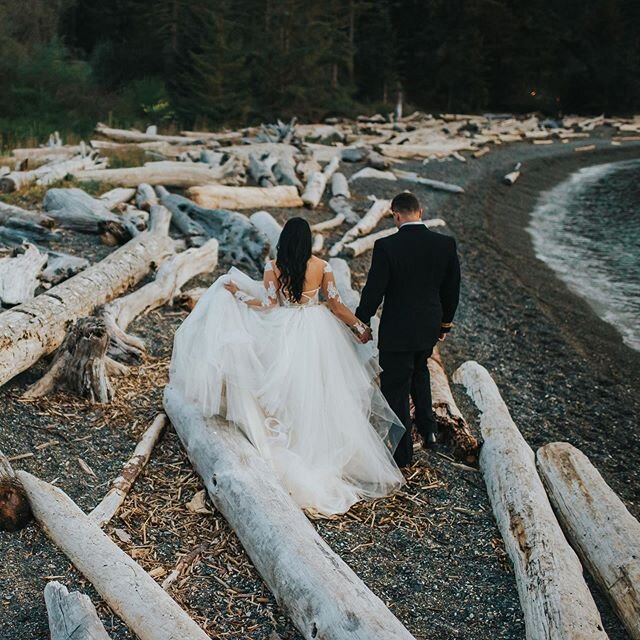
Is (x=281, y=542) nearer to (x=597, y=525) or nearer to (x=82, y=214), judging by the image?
(x=597, y=525)

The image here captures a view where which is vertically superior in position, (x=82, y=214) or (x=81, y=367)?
(x=82, y=214)

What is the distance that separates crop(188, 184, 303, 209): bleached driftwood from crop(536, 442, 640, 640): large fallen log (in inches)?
366

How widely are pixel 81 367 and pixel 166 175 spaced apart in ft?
31.1

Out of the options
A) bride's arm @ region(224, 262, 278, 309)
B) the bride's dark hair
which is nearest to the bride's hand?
bride's arm @ region(224, 262, 278, 309)

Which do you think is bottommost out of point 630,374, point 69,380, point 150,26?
point 630,374

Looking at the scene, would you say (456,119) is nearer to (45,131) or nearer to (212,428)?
(45,131)

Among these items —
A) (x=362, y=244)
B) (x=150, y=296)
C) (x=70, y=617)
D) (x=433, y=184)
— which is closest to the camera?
(x=70, y=617)

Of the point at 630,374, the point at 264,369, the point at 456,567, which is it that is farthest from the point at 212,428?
the point at 630,374

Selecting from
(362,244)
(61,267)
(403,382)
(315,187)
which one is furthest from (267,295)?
(315,187)

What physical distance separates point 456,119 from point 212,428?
33943 millimetres

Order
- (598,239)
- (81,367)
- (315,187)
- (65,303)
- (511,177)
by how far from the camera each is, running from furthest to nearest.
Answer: (511,177)
(598,239)
(315,187)
(65,303)
(81,367)

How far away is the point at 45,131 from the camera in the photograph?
26.1 metres

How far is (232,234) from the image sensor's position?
460 inches

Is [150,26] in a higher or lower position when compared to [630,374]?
higher
